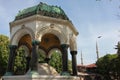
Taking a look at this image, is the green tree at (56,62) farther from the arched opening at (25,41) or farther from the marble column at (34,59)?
the marble column at (34,59)

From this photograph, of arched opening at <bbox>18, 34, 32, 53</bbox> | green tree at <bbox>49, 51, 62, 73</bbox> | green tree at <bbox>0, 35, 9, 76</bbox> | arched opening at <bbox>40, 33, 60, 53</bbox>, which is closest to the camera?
arched opening at <bbox>18, 34, 32, 53</bbox>

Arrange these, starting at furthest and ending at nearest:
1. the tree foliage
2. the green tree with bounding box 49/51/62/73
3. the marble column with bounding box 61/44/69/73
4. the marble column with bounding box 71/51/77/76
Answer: the tree foliage < the green tree with bounding box 49/51/62/73 < the marble column with bounding box 71/51/77/76 < the marble column with bounding box 61/44/69/73

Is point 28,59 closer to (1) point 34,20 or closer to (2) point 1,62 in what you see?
(1) point 34,20

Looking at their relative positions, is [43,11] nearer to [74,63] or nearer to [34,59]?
[34,59]

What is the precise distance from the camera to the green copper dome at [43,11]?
1401 centimetres

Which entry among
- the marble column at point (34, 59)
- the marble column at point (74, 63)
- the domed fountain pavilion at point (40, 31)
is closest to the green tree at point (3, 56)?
the domed fountain pavilion at point (40, 31)

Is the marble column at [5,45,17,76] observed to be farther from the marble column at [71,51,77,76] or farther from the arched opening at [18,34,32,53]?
the marble column at [71,51,77,76]

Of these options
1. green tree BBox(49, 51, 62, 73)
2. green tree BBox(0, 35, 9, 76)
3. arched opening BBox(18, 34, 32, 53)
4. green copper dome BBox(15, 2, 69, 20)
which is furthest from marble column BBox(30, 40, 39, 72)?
green tree BBox(49, 51, 62, 73)

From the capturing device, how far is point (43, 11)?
1405 centimetres

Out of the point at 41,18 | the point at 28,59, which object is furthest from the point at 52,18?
the point at 28,59

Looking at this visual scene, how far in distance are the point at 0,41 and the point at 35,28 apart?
96.8ft

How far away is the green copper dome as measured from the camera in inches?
551

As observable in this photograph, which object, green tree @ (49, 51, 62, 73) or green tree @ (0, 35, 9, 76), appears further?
green tree @ (49, 51, 62, 73)

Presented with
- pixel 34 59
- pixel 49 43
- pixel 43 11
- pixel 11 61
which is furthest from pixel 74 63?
pixel 11 61
